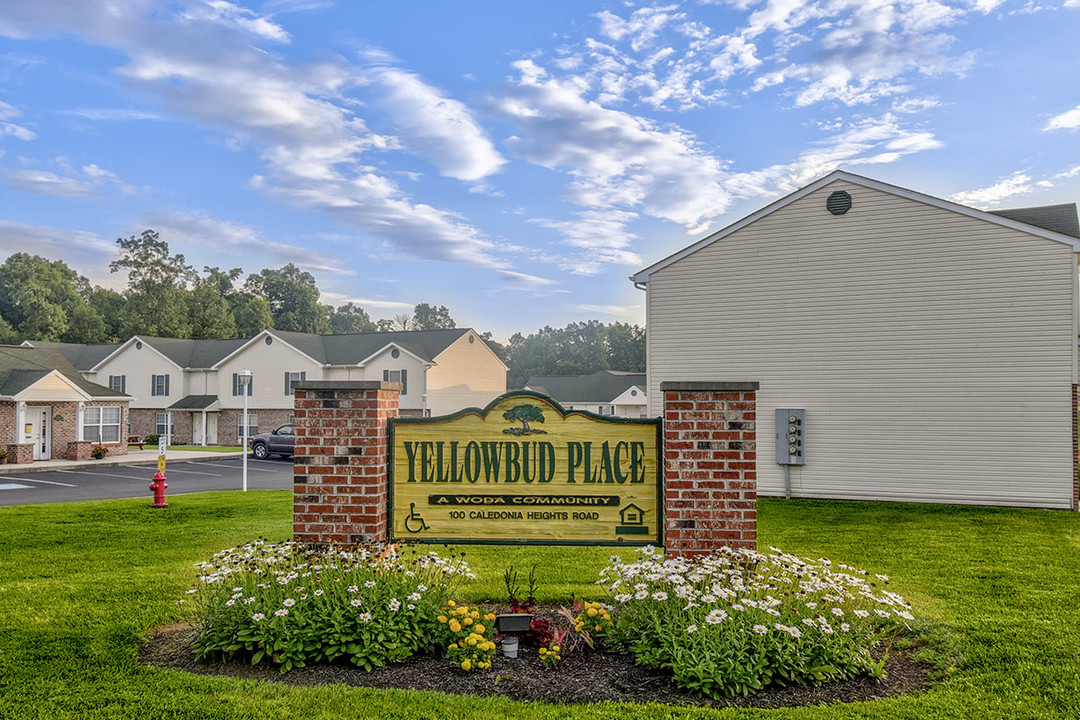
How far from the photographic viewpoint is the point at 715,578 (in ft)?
17.9

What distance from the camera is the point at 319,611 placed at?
5.18 m

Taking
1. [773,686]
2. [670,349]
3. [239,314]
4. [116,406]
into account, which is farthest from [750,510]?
[239,314]

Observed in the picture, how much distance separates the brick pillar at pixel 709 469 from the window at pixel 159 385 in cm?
4223

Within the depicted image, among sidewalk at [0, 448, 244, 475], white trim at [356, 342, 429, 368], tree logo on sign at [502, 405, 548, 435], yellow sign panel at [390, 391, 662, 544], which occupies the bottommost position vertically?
sidewalk at [0, 448, 244, 475]

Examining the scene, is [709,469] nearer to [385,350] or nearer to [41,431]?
[41,431]

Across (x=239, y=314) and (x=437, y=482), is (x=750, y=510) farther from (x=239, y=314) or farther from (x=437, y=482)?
(x=239, y=314)

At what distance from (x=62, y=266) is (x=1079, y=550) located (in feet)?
308

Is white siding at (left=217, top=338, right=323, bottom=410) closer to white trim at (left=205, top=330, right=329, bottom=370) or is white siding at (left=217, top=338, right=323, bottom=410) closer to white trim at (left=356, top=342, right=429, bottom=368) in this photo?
white trim at (left=205, top=330, right=329, bottom=370)

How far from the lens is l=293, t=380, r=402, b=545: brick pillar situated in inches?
237

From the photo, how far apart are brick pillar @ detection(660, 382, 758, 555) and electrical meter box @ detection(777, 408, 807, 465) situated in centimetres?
1129

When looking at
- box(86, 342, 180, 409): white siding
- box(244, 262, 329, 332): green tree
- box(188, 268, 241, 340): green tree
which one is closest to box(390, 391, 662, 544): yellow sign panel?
box(86, 342, 180, 409): white siding

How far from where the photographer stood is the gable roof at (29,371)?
26.9m

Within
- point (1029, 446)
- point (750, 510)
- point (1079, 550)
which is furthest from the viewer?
point (1029, 446)

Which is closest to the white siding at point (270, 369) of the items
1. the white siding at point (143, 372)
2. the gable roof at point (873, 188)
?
the white siding at point (143, 372)
